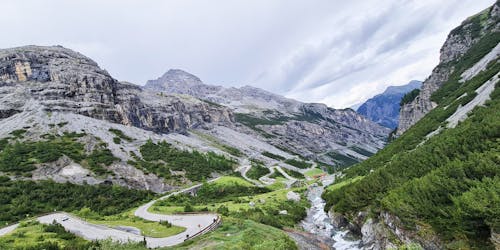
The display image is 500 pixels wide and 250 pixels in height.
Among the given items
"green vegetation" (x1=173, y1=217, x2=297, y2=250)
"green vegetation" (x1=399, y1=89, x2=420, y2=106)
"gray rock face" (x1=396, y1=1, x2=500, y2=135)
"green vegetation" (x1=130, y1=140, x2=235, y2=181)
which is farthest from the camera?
"green vegetation" (x1=399, y1=89, x2=420, y2=106)

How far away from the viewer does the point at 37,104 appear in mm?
120250

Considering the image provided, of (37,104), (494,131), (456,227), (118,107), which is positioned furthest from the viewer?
(118,107)

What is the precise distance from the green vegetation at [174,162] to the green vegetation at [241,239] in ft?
201

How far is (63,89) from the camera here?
13525cm

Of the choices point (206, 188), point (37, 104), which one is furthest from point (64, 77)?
point (206, 188)

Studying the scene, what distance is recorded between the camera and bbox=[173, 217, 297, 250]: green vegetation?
2240 centimetres

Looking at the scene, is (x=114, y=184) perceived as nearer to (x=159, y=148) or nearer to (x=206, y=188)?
(x=206, y=188)

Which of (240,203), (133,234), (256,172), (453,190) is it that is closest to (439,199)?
(453,190)

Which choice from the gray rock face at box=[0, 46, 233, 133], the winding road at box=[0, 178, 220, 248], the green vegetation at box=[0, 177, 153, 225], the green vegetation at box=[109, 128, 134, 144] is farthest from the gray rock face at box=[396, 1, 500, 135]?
the gray rock face at box=[0, 46, 233, 133]

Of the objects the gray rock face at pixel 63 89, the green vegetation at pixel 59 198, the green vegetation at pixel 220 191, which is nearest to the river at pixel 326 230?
the green vegetation at pixel 220 191

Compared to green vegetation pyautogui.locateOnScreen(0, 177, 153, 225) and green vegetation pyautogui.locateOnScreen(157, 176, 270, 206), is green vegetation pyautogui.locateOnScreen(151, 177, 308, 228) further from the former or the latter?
green vegetation pyautogui.locateOnScreen(0, 177, 153, 225)

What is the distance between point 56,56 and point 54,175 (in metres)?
123

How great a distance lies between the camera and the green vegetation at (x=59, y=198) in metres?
53.4

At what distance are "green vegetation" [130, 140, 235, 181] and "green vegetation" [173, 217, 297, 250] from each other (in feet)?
201
